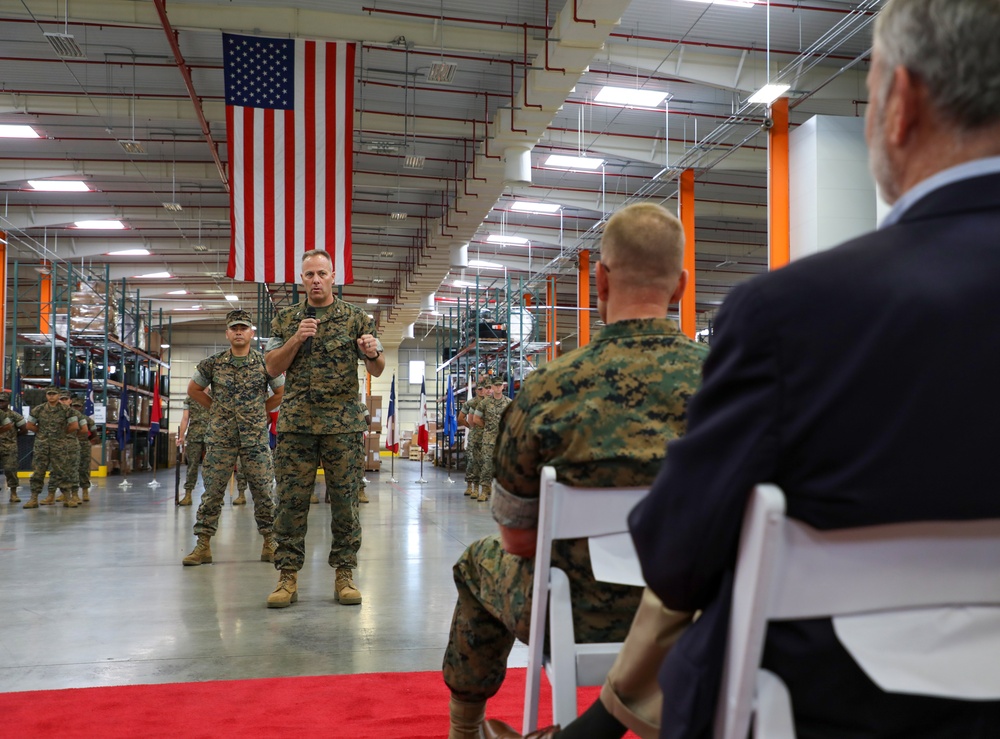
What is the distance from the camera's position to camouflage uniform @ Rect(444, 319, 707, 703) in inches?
67.2

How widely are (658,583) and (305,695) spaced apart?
7.59 ft

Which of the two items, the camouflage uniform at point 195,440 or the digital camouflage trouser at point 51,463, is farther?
the digital camouflage trouser at point 51,463

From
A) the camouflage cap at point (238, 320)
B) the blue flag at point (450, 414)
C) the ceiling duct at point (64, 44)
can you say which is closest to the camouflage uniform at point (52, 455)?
the ceiling duct at point (64, 44)

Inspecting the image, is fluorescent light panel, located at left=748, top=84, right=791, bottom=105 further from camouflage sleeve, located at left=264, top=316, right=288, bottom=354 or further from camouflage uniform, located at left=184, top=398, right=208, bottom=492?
camouflage uniform, located at left=184, top=398, right=208, bottom=492

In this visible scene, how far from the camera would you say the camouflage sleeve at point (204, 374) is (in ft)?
20.6

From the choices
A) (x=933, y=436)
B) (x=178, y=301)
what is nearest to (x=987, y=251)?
(x=933, y=436)

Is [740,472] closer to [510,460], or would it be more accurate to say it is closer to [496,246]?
[510,460]

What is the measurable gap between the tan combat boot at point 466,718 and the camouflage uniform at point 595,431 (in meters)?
0.37

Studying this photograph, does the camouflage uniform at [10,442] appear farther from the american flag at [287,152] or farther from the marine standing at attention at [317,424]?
the marine standing at attention at [317,424]

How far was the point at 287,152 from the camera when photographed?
7.93m

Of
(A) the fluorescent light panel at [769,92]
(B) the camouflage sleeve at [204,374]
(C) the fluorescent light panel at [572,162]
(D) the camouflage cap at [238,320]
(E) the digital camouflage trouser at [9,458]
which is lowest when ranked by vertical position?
(E) the digital camouflage trouser at [9,458]

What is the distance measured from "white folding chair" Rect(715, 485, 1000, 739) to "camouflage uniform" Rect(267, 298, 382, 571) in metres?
3.92

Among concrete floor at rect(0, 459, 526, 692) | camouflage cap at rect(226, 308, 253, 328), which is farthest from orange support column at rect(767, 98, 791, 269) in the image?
camouflage cap at rect(226, 308, 253, 328)

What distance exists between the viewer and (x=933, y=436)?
844 millimetres
